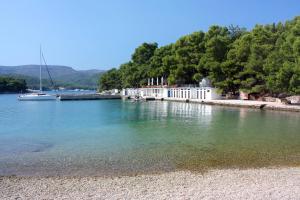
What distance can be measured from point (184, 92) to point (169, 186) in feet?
213

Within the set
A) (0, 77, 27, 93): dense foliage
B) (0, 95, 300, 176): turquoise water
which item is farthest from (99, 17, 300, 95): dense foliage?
(0, 77, 27, 93): dense foliage

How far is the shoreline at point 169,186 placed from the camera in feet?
29.9

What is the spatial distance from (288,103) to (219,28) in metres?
30.5

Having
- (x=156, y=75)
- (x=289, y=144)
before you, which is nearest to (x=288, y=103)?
(x=289, y=144)

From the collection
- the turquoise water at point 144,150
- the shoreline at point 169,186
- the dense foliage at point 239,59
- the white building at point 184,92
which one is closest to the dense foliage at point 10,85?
the white building at point 184,92

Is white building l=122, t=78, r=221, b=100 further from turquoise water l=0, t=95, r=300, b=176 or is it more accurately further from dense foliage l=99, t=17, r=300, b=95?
turquoise water l=0, t=95, r=300, b=176

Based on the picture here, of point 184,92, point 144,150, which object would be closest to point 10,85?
point 184,92

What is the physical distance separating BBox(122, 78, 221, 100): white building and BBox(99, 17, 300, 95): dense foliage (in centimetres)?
217

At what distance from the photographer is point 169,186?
10062 mm

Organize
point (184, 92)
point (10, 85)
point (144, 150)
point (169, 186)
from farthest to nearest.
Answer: point (10, 85), point (184, 92), point (144, 150), point (169, 186)

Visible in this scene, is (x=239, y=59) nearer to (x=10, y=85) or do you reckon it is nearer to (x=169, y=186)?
(x=169, y=186)

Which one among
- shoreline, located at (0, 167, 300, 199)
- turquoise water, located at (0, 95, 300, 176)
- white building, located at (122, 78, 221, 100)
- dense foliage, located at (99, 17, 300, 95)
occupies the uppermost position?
dense foliage, located at (99, 17, 300, 95)

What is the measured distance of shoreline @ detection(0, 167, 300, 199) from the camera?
9.10m

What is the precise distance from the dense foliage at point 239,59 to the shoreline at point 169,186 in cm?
2981
